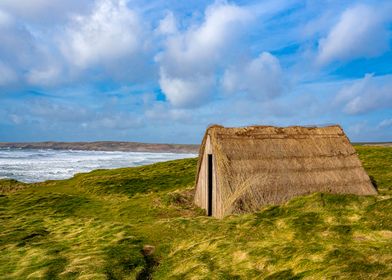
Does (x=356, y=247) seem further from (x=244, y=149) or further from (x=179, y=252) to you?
(x=244, y=149)

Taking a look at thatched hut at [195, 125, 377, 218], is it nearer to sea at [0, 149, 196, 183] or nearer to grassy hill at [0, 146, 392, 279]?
grassy hill at [0, 146, 392, 279]

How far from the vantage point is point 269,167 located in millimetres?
22359

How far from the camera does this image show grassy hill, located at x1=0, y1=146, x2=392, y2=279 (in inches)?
459

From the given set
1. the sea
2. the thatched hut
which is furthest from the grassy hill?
the sea

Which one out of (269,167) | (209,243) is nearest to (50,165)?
(269,167)

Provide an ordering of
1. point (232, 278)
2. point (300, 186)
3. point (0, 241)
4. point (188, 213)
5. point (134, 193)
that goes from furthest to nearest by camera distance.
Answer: point (134, 193) → point (188, 213) → point (300, 186) → point (0, 241) → point (232, 278)

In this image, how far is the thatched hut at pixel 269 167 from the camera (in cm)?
2117

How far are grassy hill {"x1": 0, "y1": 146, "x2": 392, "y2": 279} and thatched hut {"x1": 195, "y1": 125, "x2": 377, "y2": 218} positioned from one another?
4.83ft

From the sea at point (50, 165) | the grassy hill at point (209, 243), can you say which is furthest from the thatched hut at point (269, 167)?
the sea at point (50, 165)

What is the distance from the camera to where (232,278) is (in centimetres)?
1168

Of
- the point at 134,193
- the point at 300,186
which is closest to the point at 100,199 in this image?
the point at 134,193

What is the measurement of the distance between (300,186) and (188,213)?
Answer: 25.2 feet

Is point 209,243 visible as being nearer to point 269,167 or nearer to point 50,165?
point 269,167

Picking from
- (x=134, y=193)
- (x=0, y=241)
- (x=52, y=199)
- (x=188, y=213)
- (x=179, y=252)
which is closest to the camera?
(x=179, y=252)
